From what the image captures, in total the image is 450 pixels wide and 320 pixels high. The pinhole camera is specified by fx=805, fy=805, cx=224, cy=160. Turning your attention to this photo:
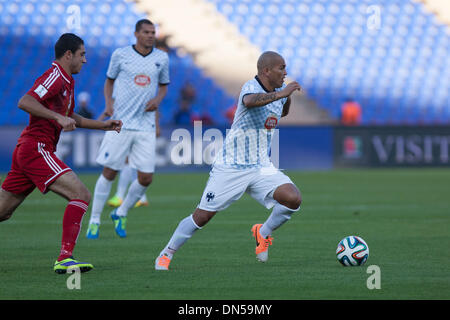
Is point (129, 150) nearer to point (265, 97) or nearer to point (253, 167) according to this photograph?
point (253, 167)

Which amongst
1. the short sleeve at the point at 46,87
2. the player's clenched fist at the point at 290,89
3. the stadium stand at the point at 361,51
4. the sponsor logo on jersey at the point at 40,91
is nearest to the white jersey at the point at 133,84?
the short sleeve at the point at 46,87

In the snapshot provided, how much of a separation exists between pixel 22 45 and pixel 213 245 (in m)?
17.2

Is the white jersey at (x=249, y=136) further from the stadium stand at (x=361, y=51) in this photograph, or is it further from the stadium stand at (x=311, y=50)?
the stadium stand at (x=361, y=51)

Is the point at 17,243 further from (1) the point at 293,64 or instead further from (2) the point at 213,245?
(1) the point at 293,64

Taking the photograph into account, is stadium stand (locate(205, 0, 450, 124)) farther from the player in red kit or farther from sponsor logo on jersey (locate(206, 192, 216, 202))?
the player in red kit

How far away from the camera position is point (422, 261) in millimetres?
7008

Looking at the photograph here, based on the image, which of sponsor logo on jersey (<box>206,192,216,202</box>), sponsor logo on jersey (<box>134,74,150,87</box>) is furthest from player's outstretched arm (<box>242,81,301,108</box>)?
sponsor logo on jersey (<box>134,74,150,87</box>)

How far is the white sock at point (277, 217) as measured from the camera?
277 inches

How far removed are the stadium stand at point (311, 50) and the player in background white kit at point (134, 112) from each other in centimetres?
1352

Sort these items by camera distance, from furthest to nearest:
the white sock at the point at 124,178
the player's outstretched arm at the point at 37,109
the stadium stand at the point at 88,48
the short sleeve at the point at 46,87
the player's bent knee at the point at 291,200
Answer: the stadium stand at the point at 88,48 < the white sock at the point at 124,178 < the player's bent knee at the point at 291,200 < the short sleeve at the point at 46,87 < the player's outstretched arm at the point at 37,109

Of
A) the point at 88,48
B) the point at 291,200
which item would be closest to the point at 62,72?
the point at 291,200

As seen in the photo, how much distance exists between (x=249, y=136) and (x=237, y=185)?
1.54ft

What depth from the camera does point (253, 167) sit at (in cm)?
696

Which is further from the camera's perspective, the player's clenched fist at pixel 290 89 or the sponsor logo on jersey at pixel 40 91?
the player's clenched fist at pixel 290 89
